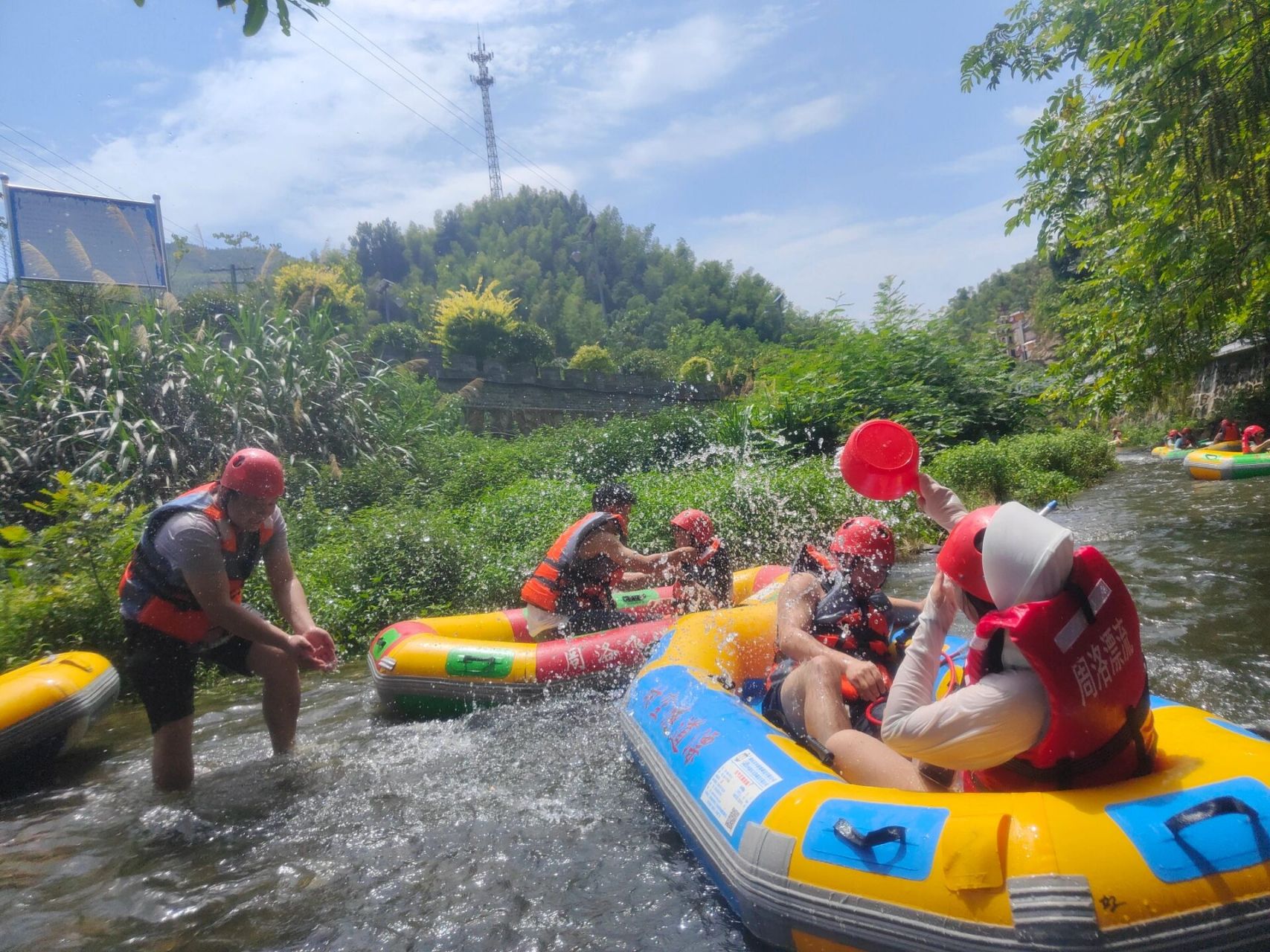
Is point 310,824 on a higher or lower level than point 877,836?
lower

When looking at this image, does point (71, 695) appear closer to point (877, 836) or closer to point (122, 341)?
point (877, 836)

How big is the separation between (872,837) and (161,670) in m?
2.90

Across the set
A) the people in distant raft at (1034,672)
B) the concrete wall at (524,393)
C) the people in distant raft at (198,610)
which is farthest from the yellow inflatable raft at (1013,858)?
the concrete wall at (524,393)

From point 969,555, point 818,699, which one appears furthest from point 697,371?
point 969,555

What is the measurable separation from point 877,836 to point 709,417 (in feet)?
41.2

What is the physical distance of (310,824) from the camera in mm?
3523

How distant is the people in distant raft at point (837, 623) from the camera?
325cm

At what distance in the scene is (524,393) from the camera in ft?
60.7

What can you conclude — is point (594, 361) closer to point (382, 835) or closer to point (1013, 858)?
point (382, 835)

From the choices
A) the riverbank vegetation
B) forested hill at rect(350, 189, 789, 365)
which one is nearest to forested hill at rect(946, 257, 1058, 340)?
forested hill at rect(350, 189, 789, 365)

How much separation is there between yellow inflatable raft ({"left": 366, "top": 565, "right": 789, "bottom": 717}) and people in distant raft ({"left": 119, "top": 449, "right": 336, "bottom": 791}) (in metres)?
1.07

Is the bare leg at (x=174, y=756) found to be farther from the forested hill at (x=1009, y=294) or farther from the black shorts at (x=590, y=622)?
the forested hill at (x=1009, y=294)

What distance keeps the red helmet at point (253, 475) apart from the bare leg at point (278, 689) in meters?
0.70

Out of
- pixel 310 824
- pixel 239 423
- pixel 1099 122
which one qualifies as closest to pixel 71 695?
pixel 310 824
